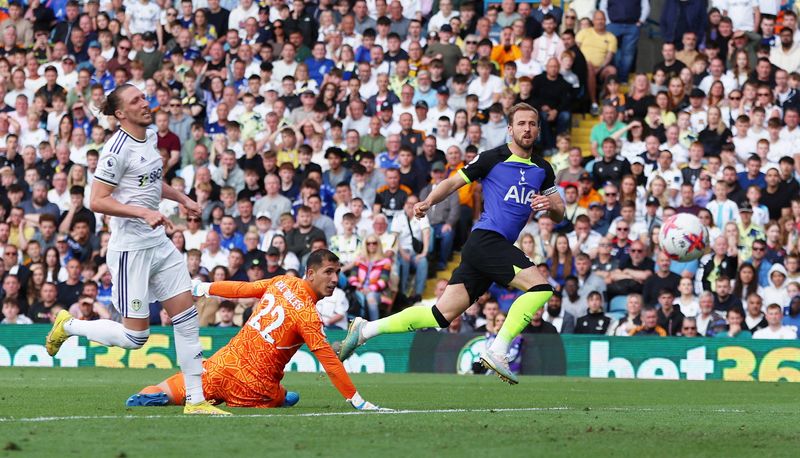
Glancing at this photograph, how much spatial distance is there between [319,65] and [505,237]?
14.9m

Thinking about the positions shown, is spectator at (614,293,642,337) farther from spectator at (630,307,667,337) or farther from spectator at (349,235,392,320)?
spectator at (349,235,392,320)

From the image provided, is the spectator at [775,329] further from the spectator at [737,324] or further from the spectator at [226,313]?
the spectator at [226,313]

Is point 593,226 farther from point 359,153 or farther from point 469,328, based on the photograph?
point 359,153

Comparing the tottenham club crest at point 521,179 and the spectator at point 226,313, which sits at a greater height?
the tottenham club crest at point 521,179

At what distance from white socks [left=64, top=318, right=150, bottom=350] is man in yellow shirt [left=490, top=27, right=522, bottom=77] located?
1523 cm

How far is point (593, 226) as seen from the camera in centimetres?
2177

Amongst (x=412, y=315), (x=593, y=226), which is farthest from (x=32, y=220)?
(x=412, y=315)

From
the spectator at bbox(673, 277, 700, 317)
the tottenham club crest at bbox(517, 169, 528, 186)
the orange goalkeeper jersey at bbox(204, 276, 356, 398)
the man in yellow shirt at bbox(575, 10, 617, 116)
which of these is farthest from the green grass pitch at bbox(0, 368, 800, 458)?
the man in yellow shirt at bbox(575, 10, 617, 116)

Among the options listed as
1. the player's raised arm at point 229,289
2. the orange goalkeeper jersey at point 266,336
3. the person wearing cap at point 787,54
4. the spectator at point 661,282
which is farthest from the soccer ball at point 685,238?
the player's raised arm at point 229,289

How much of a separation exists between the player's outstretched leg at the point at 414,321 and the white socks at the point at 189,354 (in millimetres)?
1838

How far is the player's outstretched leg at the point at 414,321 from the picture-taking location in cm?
1204

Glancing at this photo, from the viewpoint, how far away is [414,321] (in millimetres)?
12289

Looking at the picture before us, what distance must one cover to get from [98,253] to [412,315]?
12438 millimetres

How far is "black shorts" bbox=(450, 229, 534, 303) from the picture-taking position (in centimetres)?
1191
